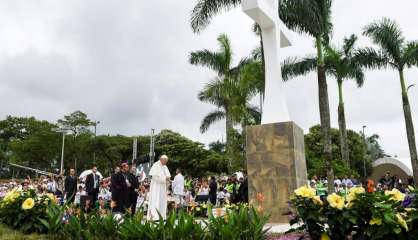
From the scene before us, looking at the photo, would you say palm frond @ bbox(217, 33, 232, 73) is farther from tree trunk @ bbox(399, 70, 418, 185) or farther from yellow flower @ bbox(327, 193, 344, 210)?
yellow flower @ bbox(327, 193, 344, 210)

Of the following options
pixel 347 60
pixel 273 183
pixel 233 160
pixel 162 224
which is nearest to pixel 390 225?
pixel 162 224

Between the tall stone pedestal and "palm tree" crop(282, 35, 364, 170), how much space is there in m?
13.9

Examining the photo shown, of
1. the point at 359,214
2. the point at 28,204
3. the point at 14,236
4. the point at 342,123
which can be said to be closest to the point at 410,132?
the point at 342,123

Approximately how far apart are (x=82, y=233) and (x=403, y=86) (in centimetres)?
2000

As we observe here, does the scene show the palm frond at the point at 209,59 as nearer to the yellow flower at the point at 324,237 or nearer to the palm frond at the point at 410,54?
the palm frond at the point at 410,54

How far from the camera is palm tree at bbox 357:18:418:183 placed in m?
20.4

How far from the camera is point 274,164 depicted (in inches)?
350

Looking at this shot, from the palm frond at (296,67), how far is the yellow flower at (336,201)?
18980 millimetres

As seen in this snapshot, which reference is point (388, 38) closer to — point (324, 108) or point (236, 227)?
point (324, 108)

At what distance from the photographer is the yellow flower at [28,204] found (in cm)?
664

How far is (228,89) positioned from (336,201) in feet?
57.8

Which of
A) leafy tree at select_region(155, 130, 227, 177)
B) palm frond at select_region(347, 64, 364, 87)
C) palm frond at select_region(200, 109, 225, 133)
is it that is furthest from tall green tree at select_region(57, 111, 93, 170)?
palm frond at select_region(347, 64, 364, 87)

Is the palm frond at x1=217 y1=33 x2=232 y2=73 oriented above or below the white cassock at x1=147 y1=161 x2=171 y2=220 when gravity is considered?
above

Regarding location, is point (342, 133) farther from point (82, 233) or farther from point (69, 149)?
point (69, 149)
